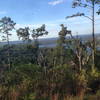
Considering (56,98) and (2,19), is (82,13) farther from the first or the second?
(2,19)

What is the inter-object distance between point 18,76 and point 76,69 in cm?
308

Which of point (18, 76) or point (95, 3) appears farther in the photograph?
point (95, 3)

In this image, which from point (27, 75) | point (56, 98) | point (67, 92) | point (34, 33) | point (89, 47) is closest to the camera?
point (56, 98)

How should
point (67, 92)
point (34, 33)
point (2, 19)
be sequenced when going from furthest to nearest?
1. point (34, 33)
2. point (2, 19)
3. point (67, 92)

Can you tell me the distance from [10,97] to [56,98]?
47.5 inches

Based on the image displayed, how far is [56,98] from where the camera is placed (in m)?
5.34

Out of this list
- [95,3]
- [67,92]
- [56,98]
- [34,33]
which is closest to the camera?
[56,98]

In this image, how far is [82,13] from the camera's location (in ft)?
40.2

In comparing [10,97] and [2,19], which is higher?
[2,19]

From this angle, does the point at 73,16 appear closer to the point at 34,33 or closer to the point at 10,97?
the point at 10,97

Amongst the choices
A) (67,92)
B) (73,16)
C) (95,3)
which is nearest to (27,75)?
(67,92)

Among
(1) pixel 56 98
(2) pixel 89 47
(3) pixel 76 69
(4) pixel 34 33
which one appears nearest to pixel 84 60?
(3) pixel 76 69

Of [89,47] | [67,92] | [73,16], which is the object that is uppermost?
[73,16]

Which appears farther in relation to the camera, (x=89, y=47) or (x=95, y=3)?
(x=89, y=47)
